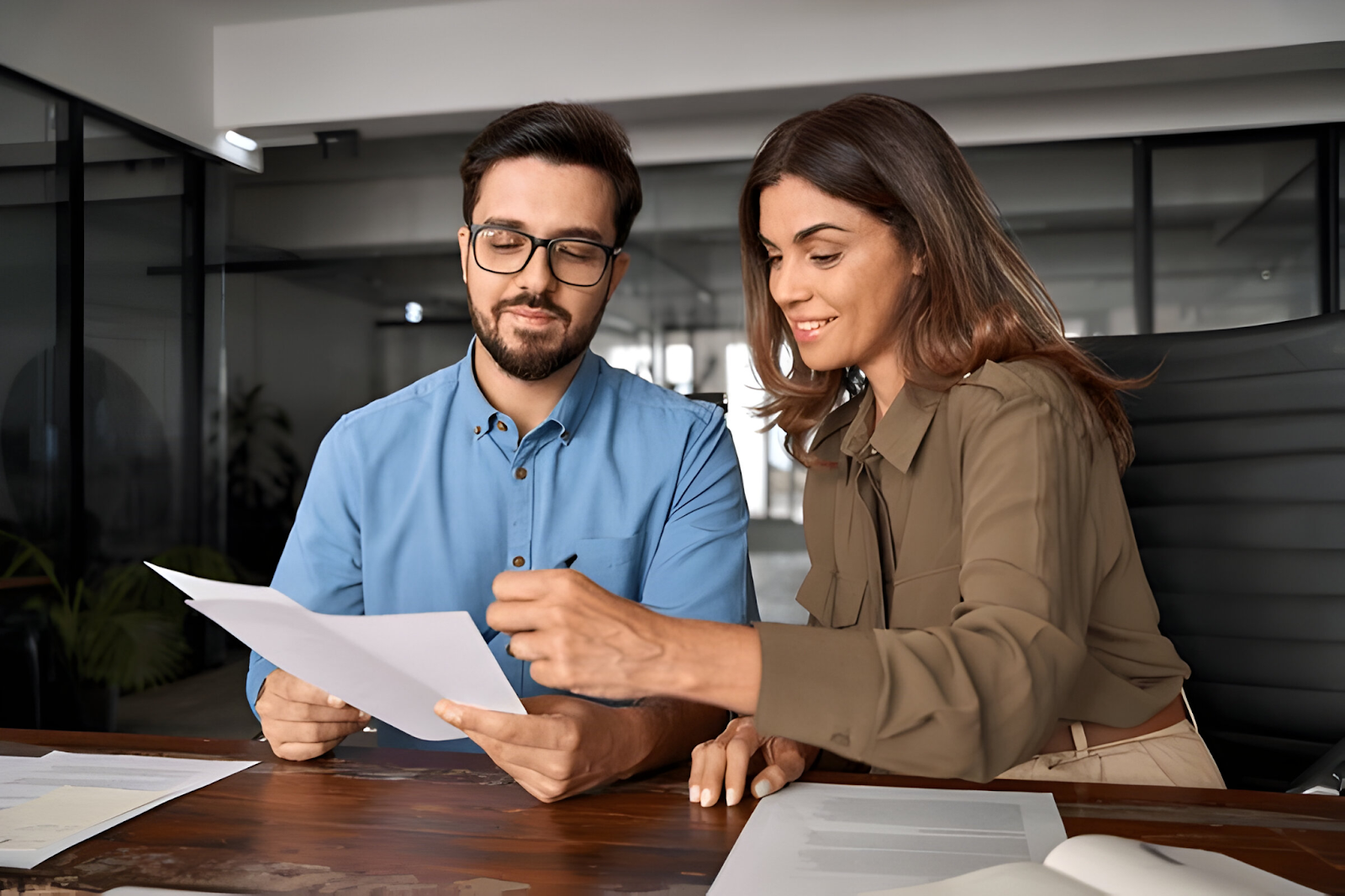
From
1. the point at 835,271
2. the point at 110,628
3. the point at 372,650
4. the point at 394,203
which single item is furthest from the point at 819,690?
the point at 394,203

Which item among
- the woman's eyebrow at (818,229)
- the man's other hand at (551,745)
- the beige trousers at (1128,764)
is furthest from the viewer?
the woman's eyebrow at (818,229)

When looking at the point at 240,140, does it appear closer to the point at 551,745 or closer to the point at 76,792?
the point at 76,792

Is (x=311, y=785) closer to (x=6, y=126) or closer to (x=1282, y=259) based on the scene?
(x=6, y=126)

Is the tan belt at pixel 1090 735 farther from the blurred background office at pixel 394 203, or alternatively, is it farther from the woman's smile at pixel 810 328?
the blurred background office at pixel 394 203

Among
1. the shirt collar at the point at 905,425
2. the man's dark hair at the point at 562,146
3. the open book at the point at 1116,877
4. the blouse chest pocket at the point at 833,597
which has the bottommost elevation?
the open book at the point at 1116,877

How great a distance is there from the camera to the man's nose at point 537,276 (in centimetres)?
143

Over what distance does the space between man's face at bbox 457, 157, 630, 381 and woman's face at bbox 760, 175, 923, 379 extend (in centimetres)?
29

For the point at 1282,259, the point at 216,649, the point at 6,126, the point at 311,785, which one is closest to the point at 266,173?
the point at 6,126

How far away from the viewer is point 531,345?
1452mm

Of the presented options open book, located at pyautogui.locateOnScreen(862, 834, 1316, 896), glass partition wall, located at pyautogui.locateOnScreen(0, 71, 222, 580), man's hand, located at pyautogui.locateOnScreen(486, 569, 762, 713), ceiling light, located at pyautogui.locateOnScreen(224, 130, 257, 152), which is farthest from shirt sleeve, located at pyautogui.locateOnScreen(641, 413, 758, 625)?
ceiling light, located at pyautogui.locateOnScreen(224, 130, 257, 152)

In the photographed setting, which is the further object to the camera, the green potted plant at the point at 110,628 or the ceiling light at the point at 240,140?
the ceiling light at the point at 240,140

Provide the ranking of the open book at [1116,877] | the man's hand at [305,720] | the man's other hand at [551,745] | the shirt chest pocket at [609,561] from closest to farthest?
→ the open book at [1116,877] < the man's other hand at [551,745] < the man's hand at [305,720] < the shirt chest pocket at [609,561]

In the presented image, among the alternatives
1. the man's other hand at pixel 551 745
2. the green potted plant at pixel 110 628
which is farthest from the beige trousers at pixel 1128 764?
the green potted plant at pixel 110 628

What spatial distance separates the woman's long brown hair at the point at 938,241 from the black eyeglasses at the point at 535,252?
31 cm
